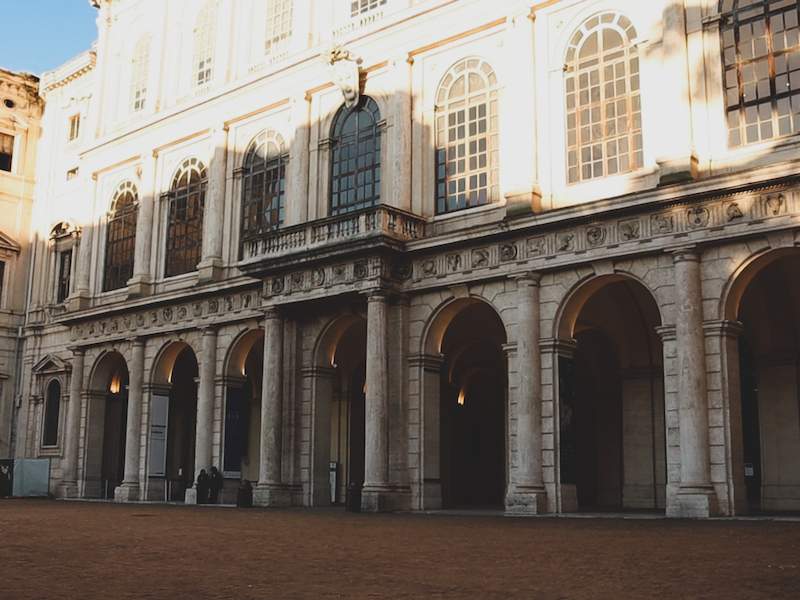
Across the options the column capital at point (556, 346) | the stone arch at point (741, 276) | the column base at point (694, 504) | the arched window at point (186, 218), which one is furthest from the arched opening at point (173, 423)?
the stone arch at point (741, 276)

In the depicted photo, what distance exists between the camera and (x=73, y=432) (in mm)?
39062

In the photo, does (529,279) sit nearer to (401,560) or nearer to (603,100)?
(603,100)

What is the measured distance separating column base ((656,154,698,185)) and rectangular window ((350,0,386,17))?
12.6 m

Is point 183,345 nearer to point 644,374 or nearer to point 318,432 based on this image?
point 318,432

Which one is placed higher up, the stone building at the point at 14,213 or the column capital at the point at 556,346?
the stone building at the point at 14,213

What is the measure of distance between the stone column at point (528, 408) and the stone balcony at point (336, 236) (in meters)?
4.27

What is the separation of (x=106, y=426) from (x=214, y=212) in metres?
10.8

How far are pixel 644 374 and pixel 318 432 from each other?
9899mm

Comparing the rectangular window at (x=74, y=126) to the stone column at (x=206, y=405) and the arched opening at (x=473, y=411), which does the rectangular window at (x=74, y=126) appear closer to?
the stone column at (x=206, y=405)

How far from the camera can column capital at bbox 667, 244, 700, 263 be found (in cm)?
2239

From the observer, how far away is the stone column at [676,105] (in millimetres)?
23297

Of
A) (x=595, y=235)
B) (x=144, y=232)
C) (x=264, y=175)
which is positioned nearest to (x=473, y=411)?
(x=264, y=175)

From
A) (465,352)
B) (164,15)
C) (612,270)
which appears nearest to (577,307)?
(612,270)

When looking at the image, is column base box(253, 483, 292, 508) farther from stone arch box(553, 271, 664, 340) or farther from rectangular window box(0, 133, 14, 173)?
rectangular window box(0, 133, 14, 173)
